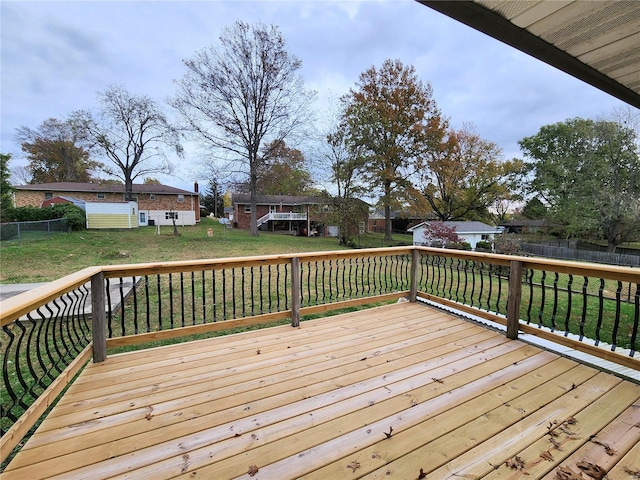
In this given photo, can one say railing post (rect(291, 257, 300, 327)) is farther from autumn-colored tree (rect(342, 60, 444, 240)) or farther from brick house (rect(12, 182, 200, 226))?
brick house (rect(12, 182, 200, 226))

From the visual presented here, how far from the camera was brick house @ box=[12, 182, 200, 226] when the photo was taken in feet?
65.3

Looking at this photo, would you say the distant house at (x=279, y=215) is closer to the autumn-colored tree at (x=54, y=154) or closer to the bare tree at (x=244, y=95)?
the bare tree at (x=244, y=95)

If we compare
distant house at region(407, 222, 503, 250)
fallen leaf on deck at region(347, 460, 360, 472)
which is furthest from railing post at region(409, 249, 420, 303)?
distant house at region(407, 222, 503, 250)

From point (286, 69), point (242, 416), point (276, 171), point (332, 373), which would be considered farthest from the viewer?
point (276, 171)

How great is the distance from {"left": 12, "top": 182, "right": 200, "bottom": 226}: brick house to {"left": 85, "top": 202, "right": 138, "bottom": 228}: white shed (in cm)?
296

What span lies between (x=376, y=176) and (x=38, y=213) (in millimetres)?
16985

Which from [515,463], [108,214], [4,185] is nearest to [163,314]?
[515,463]

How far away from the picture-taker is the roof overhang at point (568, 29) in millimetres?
1266

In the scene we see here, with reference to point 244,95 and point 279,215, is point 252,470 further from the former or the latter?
point 279,215

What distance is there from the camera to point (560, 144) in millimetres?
21641

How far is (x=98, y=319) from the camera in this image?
2332mm

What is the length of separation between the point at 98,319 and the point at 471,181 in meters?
25.0

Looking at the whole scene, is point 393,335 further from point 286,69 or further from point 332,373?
point 286,69

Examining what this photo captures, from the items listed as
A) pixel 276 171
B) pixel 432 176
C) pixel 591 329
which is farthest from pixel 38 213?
pixel 432 176
